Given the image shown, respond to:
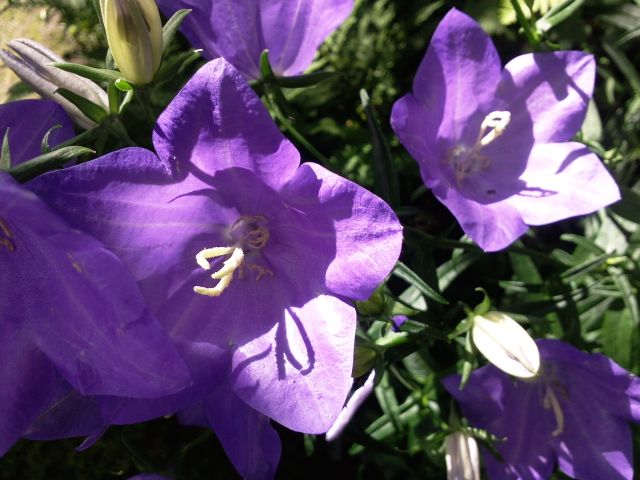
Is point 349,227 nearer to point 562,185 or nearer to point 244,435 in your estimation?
point 244,435

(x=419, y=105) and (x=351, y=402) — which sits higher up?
(x=419, y=105)

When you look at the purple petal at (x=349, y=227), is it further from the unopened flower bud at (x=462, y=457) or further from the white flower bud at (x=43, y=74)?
the unopened flower bud at (x=462, y=457)

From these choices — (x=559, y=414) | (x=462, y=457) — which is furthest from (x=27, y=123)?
(x=559, y=414)

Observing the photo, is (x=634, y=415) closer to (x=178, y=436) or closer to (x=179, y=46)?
(x=178, y=436)

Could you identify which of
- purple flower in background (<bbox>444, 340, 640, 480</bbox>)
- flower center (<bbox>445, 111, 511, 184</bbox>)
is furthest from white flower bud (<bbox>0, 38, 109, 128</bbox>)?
purple flower in background (<bbox>444, 340, 640, 480</bbox>)

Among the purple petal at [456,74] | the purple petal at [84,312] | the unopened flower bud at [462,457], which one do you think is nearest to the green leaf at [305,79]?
the purple petal at [456,74]

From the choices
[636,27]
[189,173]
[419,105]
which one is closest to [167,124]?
[189,173]

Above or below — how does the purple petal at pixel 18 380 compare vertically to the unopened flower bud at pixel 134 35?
below
